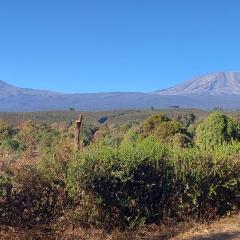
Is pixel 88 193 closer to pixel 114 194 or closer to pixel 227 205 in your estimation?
pixel 114 194

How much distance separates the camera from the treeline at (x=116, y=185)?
8.38 m

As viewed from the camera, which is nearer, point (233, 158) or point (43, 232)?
point (43, 232)

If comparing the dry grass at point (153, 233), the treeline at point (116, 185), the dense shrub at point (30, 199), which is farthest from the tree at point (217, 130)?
the dense shrub at point (30, 199)

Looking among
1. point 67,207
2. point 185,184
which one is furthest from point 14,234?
point 185,184

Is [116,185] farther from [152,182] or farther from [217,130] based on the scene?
[217,130]

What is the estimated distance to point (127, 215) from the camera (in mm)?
8836

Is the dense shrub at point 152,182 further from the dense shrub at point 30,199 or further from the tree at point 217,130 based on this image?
the tree at point 217,130

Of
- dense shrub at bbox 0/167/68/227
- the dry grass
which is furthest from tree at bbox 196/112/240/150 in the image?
dense shrub at bbox 0/167/68/227

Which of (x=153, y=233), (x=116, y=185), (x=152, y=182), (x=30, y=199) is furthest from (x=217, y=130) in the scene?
(x=30, y=199)

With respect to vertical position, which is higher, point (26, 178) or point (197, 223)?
point (26, 178)

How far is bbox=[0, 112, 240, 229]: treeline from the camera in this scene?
8.38 m

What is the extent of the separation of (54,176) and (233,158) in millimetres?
3445

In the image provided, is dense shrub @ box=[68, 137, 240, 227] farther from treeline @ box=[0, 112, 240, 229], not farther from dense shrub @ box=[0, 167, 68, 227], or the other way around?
dense shrub @ box=[0, 167, 68, 227]

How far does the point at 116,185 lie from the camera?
28.5 ft
